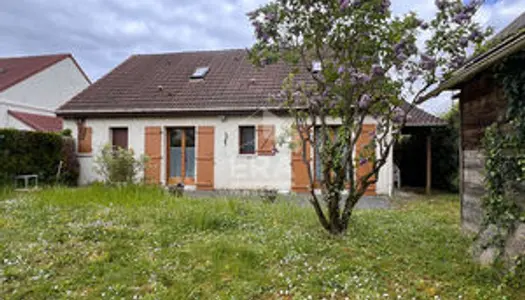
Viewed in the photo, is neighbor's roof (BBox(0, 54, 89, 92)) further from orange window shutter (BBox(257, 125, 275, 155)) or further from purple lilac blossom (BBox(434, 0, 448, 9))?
purple lilac blossom (BBox(434, 0, 448, 9))

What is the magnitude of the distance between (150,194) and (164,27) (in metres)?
8.96

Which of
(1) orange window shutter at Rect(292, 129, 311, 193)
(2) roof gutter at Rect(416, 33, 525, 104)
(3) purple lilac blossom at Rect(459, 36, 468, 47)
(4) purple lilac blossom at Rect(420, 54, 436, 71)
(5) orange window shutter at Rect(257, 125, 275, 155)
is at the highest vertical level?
(3) purple lilac blossom at Rect(459, 36, 468, 47)

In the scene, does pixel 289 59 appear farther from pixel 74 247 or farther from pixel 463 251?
pixel 74 247

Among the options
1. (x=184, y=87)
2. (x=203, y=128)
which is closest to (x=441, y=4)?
(x=203, y=128)

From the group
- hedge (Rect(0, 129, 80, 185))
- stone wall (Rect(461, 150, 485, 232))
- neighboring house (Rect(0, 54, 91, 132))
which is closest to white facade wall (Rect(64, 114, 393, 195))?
hedge (Rect(0, 129, 80, 185))

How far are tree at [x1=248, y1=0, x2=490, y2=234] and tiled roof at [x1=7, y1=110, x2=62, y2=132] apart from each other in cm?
1444

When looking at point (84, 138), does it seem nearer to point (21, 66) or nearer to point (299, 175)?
point (299, 175)

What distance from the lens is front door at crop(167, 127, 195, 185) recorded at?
9969 millimetres

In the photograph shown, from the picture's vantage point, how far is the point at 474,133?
13.2 ft

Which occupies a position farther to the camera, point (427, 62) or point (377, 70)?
point (427, 62)

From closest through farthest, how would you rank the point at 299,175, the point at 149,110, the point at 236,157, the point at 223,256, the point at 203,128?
the point at 223,256 → the point at 299,175 → the point at 236,157 → the point at 203,128 → the point at 149,110

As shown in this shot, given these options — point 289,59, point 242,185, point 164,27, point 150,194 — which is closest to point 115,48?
point 164,27

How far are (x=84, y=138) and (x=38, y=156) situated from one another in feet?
5.17

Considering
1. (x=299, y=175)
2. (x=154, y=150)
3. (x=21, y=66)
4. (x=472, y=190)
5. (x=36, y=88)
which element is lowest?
(x=299, y=175)
